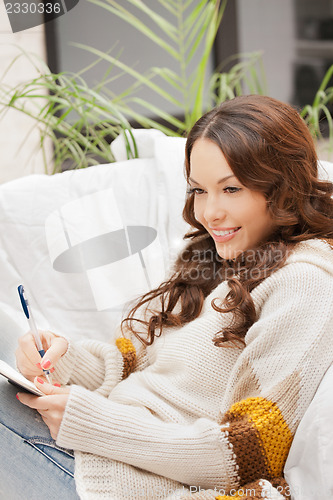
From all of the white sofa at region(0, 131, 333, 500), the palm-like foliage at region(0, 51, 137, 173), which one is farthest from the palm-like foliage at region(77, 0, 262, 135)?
the white sofa at region(0, 131, 333, 500)

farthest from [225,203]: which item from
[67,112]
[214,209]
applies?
[67,112]

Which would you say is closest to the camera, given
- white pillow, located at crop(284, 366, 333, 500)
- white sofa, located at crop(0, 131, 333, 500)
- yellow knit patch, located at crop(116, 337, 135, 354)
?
white pillow, located at crop(284, 366, 333, 500)

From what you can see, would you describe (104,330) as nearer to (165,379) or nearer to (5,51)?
(165,379)

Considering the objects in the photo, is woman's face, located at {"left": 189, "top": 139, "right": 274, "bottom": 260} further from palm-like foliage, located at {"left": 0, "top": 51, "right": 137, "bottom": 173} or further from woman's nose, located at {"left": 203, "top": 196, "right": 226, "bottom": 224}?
palm-like foliage, located at {"left": 0, "top": 51, "right": 137, "bottom": 173}

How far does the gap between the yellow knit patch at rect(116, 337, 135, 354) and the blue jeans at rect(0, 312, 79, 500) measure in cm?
25

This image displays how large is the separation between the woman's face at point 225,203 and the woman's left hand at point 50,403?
40cm

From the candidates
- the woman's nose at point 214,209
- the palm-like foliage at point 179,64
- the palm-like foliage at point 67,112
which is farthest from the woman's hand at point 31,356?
the palm-like foliage at point 179,64

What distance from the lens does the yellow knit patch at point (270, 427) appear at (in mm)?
887

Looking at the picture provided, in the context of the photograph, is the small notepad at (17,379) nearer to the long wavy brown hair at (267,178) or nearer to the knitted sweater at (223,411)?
the knitted sweater at (223,411)

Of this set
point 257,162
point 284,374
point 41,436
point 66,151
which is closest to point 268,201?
point 257,162

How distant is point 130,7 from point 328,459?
5.92 feet

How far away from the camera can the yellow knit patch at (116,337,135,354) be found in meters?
1.23

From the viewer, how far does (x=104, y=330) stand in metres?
1.48

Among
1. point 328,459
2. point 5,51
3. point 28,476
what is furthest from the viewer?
point 5,51
